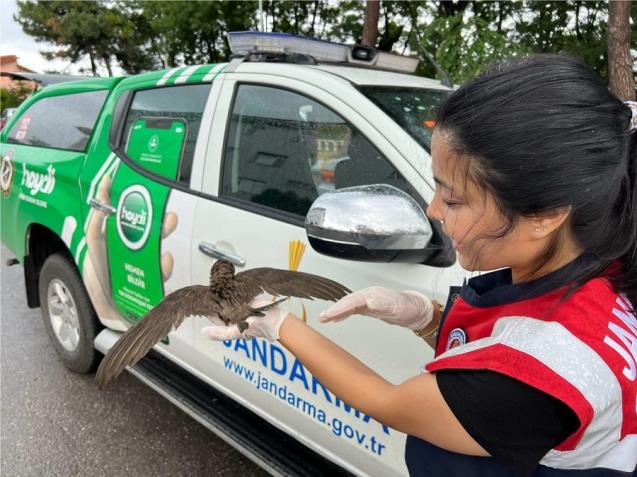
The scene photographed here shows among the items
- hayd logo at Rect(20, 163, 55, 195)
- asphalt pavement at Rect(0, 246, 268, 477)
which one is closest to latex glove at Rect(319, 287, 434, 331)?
asphalt pavement at Rect(0, 246, 268, 477)

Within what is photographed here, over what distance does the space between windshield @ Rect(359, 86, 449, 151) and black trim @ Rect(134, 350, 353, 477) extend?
4.15 feet

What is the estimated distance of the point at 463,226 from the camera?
98 cm

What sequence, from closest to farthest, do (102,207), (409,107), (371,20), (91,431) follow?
1. (409,107)
2. (102,207)
3. (91,431)
4. (371,20)

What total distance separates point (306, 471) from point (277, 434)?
0.84 feet

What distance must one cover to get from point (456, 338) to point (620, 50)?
4152 mm

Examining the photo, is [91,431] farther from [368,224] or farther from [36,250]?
[368,224]

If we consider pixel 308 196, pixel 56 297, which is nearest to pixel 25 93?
pixel 56 297

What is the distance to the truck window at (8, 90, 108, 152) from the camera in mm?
3102

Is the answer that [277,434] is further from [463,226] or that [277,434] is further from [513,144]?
[513,144]

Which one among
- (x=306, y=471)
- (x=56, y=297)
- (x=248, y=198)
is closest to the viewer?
(x=306, y=471)

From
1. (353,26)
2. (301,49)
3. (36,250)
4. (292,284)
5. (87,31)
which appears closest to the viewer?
(292,284)

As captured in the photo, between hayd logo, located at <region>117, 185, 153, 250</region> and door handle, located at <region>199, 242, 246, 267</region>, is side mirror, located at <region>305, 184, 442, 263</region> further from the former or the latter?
hayd logo, located at <region>117, 185, 153, 250</region>

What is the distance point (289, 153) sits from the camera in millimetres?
2137

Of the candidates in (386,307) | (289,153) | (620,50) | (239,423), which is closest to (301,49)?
(289,153)
